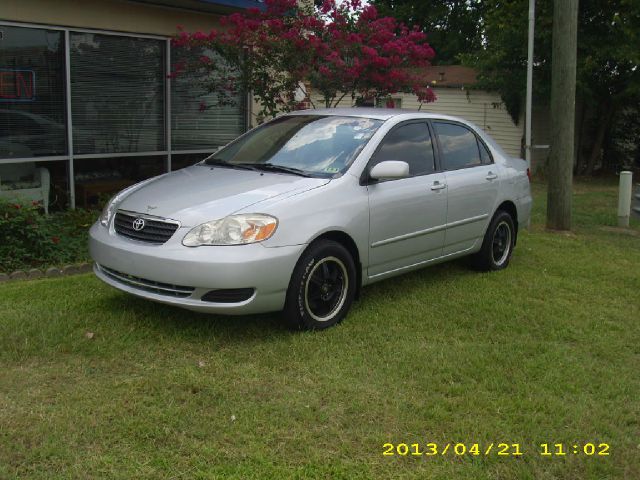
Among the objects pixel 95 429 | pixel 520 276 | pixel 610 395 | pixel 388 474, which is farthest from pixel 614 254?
pixel 95 429

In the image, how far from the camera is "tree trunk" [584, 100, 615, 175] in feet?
63.4

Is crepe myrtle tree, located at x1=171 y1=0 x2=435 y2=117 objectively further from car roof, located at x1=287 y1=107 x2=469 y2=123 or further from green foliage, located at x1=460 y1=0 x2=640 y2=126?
green foliage, located at x1=460 y1=0 x2=640 y2=126

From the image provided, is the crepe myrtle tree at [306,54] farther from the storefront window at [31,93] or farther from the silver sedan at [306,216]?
the silver sedan at [306,216]

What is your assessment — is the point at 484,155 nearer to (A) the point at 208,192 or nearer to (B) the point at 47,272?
(A) the point at 208,192

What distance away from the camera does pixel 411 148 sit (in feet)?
20.2

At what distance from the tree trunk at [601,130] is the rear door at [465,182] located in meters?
13.7

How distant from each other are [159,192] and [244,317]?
3.62 ft

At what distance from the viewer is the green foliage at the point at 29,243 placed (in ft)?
22.0

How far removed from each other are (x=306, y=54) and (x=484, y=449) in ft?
19.3

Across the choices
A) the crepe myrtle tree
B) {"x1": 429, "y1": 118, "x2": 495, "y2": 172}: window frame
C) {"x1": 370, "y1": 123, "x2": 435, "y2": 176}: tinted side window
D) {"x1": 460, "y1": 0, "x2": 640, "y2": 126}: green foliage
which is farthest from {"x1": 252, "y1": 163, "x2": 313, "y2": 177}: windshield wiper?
{"x1": 460, "y1": 0, "x2": 640, "y2": 126}: green foliage

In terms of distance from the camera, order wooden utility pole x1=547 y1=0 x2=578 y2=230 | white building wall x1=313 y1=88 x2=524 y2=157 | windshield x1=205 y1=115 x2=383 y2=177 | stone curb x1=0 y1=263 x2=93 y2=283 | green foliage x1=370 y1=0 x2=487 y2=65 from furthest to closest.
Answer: green foliage x1=370 y1=0 x2=487 y2=65 < white building wall x1=313 y1=88 x2=524 y2=157 < wooden utility pole x1=547 y1=0 x2=578 y2=230 < stone curb x1=0 y1=263 x2=93 y2=283 < windshield x1=205 y1=115 x2=383 y2=177

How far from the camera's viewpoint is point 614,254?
8367 mm

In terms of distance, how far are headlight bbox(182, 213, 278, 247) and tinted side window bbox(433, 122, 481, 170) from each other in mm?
2337

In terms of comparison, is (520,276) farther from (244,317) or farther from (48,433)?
(48,433)
